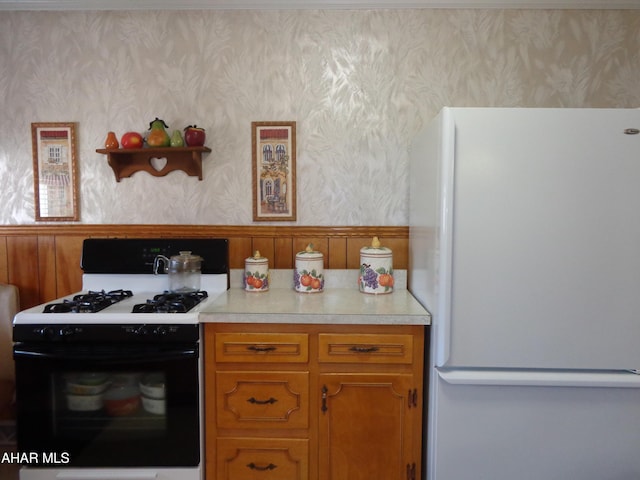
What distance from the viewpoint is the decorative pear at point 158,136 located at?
1859 mm

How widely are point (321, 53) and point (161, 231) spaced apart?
1.27 m

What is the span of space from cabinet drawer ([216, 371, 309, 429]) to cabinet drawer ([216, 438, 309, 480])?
2.8 inches

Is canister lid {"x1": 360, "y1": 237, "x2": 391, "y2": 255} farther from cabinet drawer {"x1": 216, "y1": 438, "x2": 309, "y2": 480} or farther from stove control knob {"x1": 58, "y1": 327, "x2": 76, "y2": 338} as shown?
stove control knob {"x1": 58, "y1": 327, "x2": 76, "y2": 338}

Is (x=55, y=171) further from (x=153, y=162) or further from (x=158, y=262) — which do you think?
(x=158, y=262)

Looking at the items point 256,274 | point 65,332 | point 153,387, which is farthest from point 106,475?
point 256,274

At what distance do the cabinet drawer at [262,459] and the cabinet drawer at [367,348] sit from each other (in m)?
0.38

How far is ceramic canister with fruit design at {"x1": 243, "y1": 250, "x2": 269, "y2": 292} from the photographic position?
187 centimetres

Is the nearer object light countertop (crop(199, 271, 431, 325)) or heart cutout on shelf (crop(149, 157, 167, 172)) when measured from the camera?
light countertop (crop(199, 271, 431, 325))

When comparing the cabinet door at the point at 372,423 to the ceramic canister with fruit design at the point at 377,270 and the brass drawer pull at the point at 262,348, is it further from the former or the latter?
the ceramic canister with fruit design at the point at 377,270

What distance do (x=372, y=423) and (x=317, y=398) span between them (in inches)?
9.3

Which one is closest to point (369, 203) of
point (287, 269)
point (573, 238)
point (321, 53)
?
point (287, 269)

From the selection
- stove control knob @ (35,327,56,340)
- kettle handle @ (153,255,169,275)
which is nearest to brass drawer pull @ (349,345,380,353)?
kettle handle @ (153,255,169,275)

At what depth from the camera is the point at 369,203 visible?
77.8 inches

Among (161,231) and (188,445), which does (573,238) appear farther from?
(161,231)
